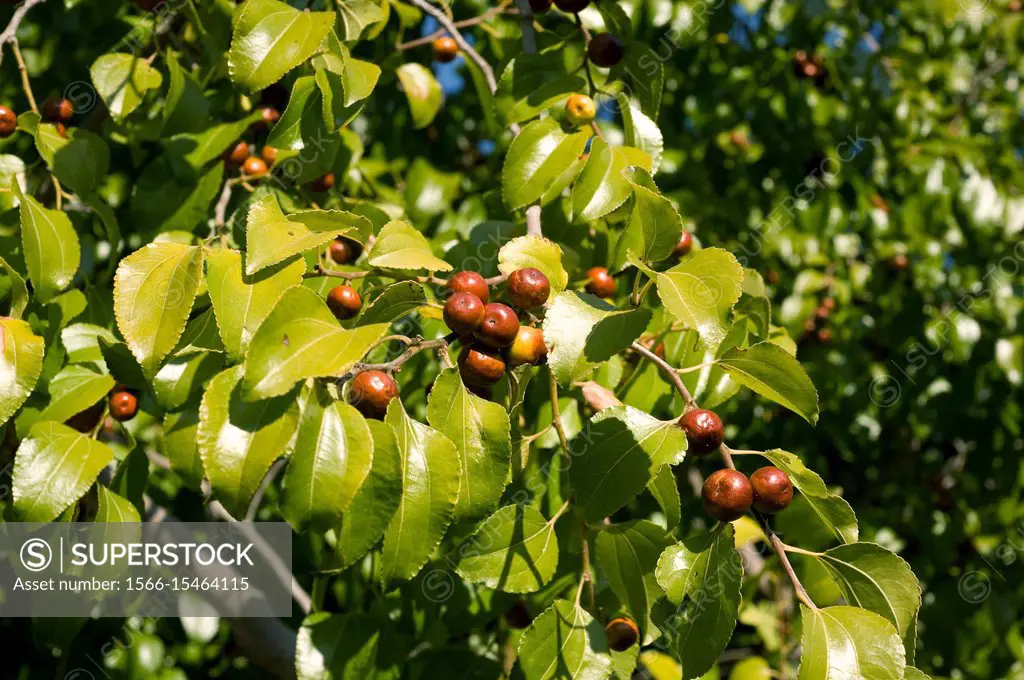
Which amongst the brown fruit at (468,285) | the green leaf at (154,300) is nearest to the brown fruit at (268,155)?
the green leaf at (154,300)

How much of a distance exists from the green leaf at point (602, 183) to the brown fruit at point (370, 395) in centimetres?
61

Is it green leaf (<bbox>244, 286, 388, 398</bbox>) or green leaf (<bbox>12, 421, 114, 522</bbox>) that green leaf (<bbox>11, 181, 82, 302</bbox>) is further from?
green leaf (<bbox>244, 286, 388, 398</bbox>)

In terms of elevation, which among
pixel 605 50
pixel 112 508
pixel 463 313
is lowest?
pixel 112 508

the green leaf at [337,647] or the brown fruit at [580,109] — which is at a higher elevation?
the brown fruit at [580,109]

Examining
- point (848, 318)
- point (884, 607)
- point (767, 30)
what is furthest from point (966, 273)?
point (884, 607)

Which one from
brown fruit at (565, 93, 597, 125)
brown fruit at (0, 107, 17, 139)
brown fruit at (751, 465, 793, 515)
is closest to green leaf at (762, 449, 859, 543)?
brown fruit at (751, 465, 793, 515)

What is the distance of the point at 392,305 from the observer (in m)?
1.39

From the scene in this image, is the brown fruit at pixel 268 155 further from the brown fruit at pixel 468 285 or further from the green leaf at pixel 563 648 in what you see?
the green leaf at pixel 563 648

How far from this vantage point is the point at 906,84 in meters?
4.05

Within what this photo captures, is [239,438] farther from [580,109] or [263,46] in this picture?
[580,109]

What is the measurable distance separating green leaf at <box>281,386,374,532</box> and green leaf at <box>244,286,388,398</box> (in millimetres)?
70

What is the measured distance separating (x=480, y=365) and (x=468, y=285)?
13cm

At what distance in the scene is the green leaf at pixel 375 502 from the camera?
121cm

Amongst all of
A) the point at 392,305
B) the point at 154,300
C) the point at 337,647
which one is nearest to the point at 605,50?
the point at 392,305
